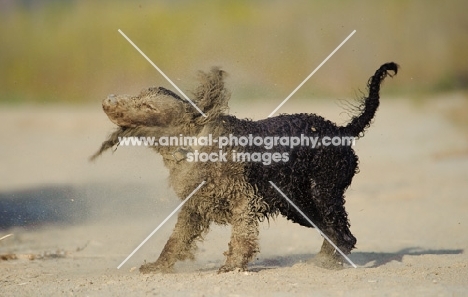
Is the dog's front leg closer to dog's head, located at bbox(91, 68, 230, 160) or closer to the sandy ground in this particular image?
the sandy ground

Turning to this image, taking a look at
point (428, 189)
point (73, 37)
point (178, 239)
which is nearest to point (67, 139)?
point (73, 37)

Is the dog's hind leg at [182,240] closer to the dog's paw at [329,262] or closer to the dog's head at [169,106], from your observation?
the dog's head at [169,106]

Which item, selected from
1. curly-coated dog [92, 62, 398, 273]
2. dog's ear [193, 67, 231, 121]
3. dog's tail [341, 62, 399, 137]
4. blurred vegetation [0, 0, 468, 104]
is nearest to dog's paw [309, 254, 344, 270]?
curly-coated dog [92, 62, 398, 273]

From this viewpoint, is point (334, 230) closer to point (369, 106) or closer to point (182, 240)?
point (369, 106)

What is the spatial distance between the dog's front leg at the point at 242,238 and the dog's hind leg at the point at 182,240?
0.37m

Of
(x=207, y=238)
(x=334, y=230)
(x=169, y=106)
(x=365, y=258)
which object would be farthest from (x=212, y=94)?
(x=207, y=238)

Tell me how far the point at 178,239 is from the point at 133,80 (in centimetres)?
506

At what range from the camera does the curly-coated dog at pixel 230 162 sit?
28.1 ft

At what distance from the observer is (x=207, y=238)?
11.5 m

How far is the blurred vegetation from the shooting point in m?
16.9

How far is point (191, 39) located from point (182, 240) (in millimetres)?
7111

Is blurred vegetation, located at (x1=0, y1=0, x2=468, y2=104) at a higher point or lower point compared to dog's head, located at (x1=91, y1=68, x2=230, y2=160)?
higher

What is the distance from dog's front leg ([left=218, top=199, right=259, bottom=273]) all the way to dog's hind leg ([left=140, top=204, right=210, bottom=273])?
1.21 ft

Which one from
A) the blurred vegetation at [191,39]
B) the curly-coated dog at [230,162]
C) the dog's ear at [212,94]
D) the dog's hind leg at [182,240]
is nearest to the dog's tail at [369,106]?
the curly-coated dog at [230,162]
